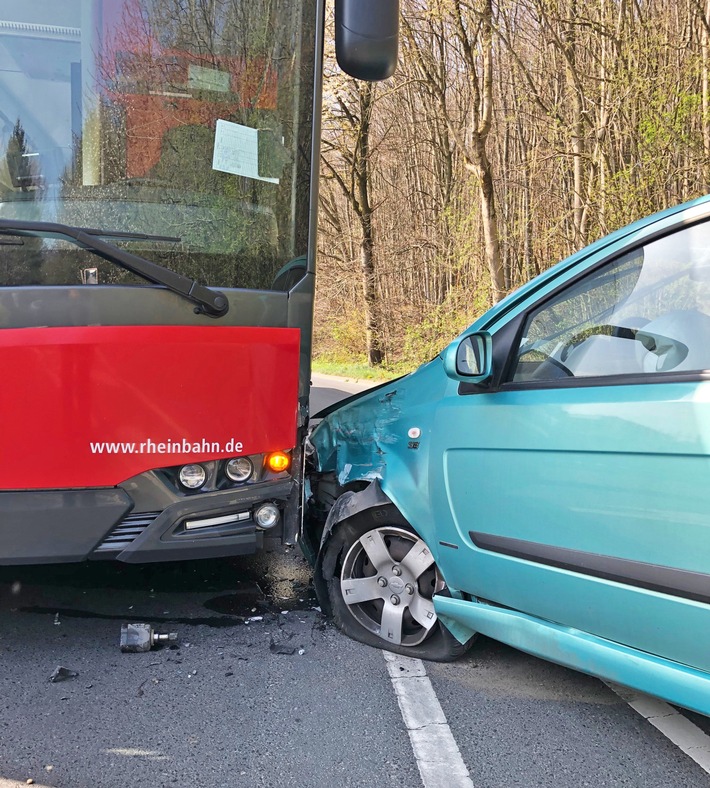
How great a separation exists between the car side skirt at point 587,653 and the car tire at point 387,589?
0.22 m

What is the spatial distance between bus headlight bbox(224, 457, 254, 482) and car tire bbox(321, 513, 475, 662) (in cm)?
57

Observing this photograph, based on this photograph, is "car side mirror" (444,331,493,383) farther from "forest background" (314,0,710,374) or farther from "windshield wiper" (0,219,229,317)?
"forest background" (314,0,710,374)

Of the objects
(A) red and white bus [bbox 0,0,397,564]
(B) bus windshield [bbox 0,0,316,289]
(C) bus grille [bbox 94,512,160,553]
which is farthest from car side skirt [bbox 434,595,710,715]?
(B) bus windshield [bbox 0,0,316,289]

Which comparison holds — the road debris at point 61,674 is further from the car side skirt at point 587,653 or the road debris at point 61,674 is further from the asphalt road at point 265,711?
the car side skirt at point 587,653

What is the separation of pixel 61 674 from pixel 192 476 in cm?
99

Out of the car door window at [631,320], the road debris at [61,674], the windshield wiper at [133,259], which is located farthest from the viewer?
the road debris at [61,674]

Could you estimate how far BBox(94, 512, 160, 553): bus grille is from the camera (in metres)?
3.28

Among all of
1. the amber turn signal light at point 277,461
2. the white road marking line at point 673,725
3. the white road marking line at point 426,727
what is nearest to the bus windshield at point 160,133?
the amber turn signal light at point 277,461

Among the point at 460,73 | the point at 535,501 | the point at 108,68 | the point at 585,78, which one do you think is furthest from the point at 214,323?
the point at 460,73

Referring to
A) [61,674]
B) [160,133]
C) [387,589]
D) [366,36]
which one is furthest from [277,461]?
[366,36]

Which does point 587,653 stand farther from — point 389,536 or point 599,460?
point 389,536

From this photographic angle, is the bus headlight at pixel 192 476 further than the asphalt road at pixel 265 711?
Yes

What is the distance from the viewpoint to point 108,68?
128 inches

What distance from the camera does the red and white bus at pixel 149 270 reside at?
124 inches
